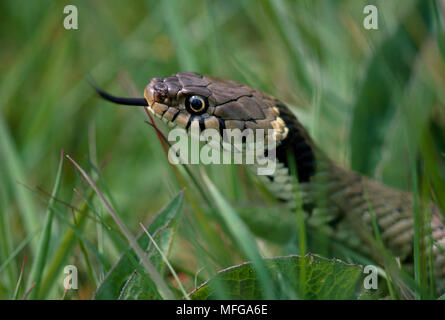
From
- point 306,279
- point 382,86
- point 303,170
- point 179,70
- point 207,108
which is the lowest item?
point 306,279

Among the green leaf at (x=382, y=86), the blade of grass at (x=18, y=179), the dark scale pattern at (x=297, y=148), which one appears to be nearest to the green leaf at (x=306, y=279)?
the dark scale pattern at (x=297, y=148)

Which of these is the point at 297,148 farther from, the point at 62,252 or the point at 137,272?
the point at 62,252

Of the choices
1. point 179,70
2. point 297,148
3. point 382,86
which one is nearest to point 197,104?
point 297,148

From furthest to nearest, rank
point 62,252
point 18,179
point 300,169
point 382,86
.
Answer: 1. point 382,86
2. point 18,179
3. point 300,169
4. point 62,252

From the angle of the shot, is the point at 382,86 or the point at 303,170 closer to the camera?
the point at 303,170

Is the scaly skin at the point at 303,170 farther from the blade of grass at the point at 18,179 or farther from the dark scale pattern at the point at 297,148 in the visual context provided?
the blade of grass at the point at 18,179

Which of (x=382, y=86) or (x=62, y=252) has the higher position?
(x=382, y=86)
